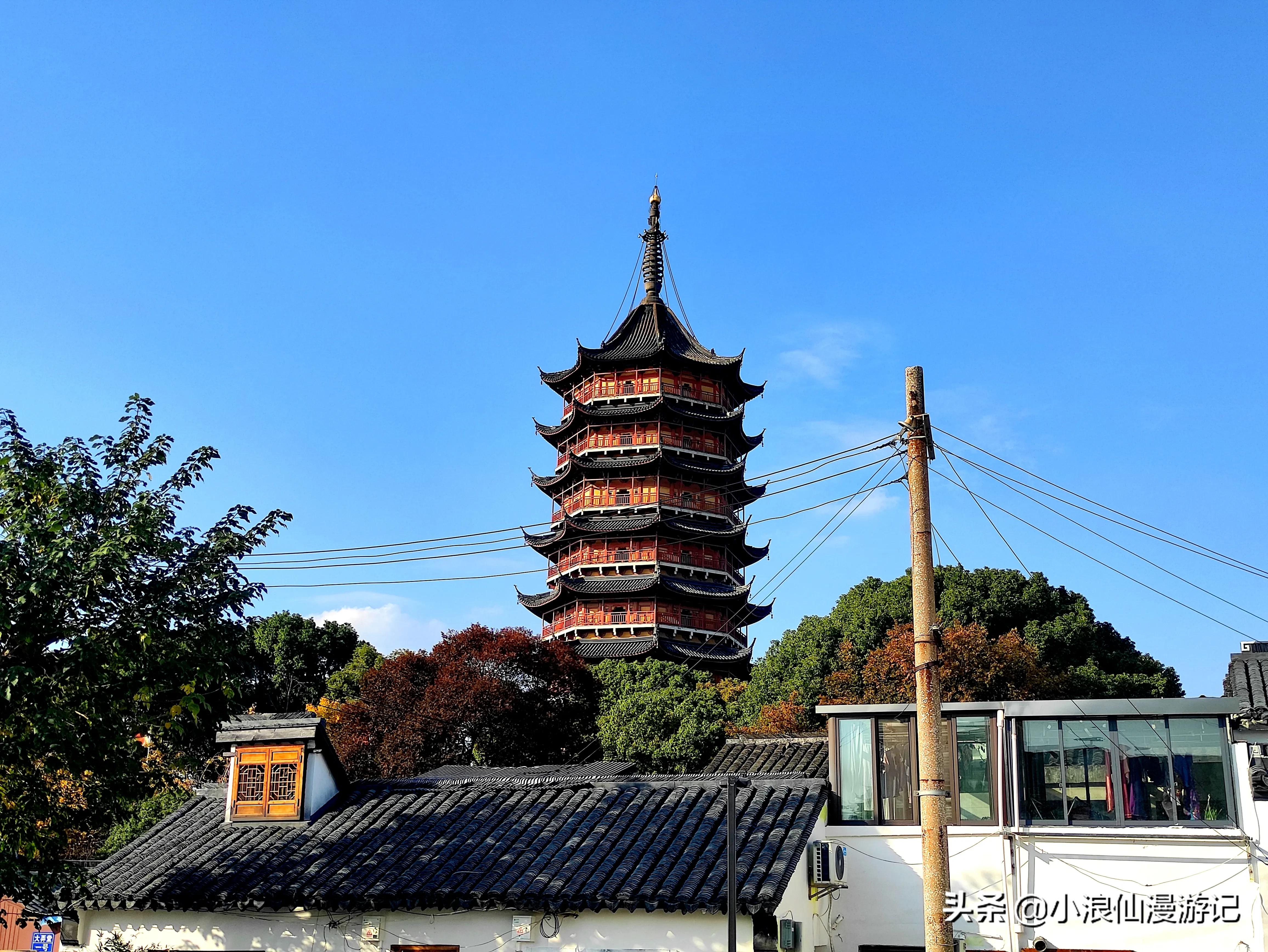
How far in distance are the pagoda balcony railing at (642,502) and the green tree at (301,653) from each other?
12961 millimetres

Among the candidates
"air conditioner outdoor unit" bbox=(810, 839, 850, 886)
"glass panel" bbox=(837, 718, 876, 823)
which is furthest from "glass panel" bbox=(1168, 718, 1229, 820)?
"air conditioner outdoor unit" bbox=(810, 839, 850, 886)

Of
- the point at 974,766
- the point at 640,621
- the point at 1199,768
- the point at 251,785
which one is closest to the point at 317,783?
the point at 251,785

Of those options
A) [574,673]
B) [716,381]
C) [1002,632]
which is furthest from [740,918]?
[716,381]

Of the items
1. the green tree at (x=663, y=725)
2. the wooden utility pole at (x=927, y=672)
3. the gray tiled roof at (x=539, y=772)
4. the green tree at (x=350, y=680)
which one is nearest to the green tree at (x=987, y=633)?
the green tree at (x=663, y=725)

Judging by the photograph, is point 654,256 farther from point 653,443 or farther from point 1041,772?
point 1041,772

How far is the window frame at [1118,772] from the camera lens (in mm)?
16547

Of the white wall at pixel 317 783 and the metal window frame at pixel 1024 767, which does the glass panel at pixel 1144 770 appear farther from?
the white wall at pixel 317 783

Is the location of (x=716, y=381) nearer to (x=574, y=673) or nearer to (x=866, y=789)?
(x=574, y=673)

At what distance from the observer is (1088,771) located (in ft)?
56.6

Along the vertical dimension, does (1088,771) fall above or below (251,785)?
above

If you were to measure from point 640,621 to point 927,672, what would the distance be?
125 ft

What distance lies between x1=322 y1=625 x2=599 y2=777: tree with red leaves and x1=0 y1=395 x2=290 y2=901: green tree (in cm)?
2145

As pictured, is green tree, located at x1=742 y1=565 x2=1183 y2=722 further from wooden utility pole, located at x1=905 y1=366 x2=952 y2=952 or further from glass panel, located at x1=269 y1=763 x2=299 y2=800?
wooden utility pole, located at x1=905 y1=366 x2=952 y2=952

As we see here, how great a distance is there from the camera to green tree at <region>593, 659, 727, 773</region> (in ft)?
116
